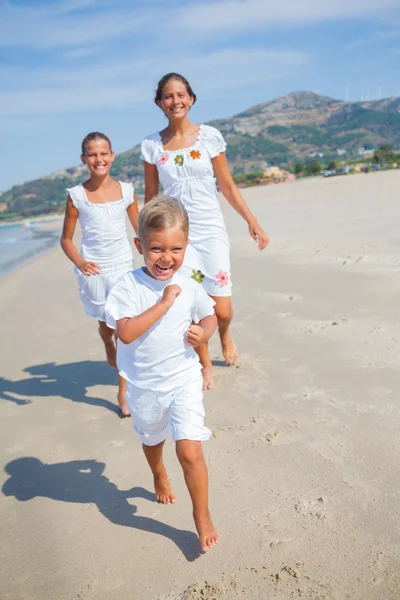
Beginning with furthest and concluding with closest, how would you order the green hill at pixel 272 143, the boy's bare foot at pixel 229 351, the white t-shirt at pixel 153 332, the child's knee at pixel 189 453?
the green hill at pixel 272 143
the boy's bare foot at pixel 229 351
the white t-shirt at pixel 153 332
the child's knee at pixel 189 453

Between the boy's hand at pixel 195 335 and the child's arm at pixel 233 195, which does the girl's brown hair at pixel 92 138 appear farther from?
the boy's hand at pixel 195 335

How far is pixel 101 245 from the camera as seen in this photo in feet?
13.9

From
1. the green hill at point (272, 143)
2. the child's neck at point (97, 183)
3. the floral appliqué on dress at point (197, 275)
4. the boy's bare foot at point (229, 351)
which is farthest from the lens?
the green hill at point (272, 143)

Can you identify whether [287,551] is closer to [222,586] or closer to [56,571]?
[222,586]

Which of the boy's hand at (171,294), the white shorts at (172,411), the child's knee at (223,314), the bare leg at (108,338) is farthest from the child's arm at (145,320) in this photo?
the child's knee at (223,314)

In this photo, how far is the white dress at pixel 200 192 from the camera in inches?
162

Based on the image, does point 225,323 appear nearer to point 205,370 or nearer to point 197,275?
point 205,370

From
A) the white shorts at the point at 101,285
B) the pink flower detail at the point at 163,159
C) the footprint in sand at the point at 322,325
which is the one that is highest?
the pink flower detail at the point at 163,159

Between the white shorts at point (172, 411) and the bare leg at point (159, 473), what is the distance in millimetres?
142

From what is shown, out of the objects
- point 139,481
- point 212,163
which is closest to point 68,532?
point 139,481

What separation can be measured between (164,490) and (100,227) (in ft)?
6.68

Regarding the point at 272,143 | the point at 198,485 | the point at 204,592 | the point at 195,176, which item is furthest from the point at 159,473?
the point at 272,143

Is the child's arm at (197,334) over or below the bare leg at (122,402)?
over

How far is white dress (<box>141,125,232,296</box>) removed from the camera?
4.12 meters
